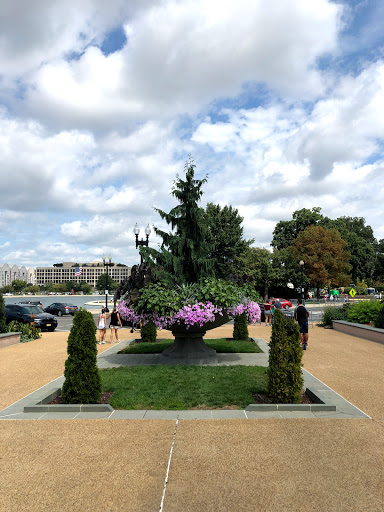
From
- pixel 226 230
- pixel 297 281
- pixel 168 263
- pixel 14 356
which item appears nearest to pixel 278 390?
pixel 168 263

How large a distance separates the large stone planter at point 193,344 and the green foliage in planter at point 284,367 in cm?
355

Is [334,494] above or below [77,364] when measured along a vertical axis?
below

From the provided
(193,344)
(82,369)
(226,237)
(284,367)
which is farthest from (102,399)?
(226,237)

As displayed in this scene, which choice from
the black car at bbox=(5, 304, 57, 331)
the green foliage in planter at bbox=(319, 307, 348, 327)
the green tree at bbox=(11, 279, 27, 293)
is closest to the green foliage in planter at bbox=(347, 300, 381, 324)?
the green foliage in planter at bbox=(319, 307, 348, 327)

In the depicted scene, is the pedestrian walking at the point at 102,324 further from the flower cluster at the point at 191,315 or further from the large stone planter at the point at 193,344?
the flower cluster at the point at 191,315

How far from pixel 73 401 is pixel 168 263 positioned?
5355mm

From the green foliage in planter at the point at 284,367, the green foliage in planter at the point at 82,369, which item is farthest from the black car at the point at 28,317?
the green foliage in planter at the point at 284,367

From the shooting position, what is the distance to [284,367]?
6172 mm

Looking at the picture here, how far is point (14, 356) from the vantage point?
12.1 m

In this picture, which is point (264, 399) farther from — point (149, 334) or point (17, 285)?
point (17, 285)

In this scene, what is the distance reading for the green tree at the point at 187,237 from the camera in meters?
11.1

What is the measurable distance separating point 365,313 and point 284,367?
13669mm

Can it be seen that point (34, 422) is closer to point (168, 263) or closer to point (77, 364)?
point (77, 364)

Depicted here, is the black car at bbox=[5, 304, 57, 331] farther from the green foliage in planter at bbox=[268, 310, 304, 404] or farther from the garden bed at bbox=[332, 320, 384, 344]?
the green foliage in planter at bbox=[268, 310, 304, 404]
